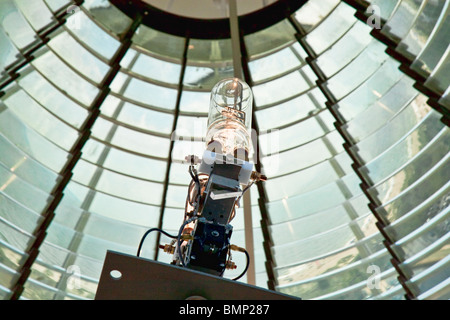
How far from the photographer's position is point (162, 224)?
29.4ft

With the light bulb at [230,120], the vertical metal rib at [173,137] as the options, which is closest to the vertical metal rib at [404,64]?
the vertical metal rib at [173,137]

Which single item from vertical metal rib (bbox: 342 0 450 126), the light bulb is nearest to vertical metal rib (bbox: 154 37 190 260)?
vertical metal rib (bbox: 342 0 450 126)

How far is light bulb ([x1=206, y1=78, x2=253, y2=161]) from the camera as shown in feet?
9.75

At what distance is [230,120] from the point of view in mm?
3451

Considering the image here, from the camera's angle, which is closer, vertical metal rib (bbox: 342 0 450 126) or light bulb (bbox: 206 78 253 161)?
light bulb (bbox: 206 78 253 161)

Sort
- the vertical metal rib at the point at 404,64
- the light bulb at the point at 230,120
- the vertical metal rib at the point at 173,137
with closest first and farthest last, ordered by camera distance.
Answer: the light bulb at the point at 230,120 < the vertical metal rib at the point at 404,64 < the vertical metal rib at the point at 173,137

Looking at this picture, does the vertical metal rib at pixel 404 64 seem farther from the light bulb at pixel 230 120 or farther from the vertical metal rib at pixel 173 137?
the light bulb at pixel 230 120

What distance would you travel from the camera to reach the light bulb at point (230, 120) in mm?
2970

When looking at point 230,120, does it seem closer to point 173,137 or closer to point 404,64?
point 404,64

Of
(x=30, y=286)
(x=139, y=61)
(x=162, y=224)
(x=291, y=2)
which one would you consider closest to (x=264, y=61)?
(x=291, y=2)

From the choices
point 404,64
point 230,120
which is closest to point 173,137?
point 404,64

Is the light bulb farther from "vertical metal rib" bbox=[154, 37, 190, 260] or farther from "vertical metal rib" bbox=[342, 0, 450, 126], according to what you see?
"vertical metal rib" bbox=[154, 37, 190, 260]
